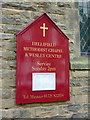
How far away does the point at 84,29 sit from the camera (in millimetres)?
4148

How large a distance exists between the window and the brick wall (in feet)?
→ 0.66

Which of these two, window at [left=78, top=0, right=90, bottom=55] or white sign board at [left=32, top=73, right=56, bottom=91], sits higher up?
window at [left=78, top=0, right=90, bottom=55]

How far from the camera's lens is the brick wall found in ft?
11.1

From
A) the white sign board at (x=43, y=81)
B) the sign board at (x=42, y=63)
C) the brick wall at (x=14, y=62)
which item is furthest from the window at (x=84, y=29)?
the white sign board at (x=43, y=81)

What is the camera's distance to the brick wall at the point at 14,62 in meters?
3.38

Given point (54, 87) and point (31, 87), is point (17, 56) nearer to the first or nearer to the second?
point (31, 87)

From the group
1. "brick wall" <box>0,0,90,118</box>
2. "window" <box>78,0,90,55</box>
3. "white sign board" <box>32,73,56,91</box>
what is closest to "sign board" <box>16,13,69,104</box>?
"white sign board" <box>32,73,56,91</box>

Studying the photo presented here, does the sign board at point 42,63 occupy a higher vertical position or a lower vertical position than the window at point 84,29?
lower

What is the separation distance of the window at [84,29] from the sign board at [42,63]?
20.1 inches

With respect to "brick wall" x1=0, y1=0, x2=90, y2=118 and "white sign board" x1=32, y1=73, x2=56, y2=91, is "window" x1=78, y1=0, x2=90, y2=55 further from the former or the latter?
"white sign board" x1=32, y1=73, x2=56, y2=91

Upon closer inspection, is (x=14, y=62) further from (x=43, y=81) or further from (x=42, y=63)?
(x=43, y=81)

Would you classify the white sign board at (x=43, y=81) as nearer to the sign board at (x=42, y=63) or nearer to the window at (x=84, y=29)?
the sign board at (x=42, y=63)

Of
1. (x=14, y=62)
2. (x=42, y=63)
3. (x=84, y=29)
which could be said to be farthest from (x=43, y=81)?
(x=84, y=29)

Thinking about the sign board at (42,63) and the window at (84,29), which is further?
the window at (84,29)
